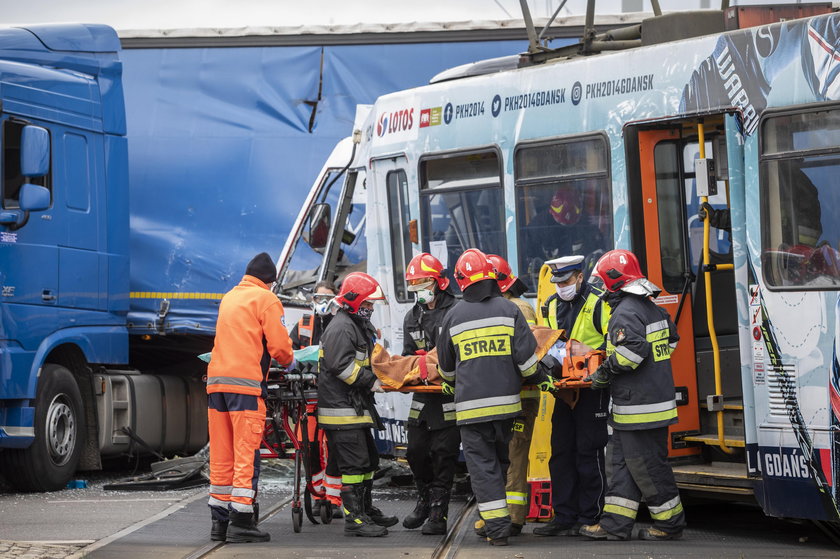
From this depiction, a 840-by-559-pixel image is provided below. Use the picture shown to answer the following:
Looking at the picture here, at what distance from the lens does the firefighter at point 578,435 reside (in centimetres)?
930

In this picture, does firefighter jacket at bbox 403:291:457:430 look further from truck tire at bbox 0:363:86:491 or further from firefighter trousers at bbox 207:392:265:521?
truck tire at bbox 0:363:86:491

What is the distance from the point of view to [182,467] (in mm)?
13289

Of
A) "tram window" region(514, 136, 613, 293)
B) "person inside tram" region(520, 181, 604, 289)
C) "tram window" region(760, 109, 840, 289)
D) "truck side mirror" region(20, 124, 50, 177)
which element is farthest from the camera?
"truck side mirror" region(20, 124, 50, 177)

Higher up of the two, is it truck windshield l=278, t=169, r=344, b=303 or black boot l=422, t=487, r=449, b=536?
truck windshield l=278, t=169, r=344, b=303

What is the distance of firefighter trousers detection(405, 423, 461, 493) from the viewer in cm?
949

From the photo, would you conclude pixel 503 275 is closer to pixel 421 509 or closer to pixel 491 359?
pixel 491 359

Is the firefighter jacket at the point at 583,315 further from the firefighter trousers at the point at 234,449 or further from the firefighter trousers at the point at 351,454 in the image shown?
the firefighter trousers at the point at 234,449

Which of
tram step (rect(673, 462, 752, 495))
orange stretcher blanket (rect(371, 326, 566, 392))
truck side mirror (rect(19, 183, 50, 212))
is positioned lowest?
tram step (rect(673, 462, 752, 495))

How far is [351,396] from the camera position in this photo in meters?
9.63

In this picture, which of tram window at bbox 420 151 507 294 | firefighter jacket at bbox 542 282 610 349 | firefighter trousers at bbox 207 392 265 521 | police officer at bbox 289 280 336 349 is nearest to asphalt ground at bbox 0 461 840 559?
firefighter trousers at bbox 207 392 265 521

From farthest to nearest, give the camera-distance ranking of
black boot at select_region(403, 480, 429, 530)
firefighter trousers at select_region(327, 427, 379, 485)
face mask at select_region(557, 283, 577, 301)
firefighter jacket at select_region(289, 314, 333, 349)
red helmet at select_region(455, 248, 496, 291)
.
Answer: firefighter jacket at select_region(289, 314, 333, 349) < black boot at select_region(403, 480, 429, 530) < firefighter trousers at select_region(327, 427, 379, 485) < face mask at select_region(557, 283, 577, 301) < red helmet at select_region(455, 248, 496, 291)

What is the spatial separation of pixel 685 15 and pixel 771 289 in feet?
7.14

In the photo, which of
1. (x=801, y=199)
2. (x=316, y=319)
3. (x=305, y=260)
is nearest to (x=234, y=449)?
(x=316, y=319)

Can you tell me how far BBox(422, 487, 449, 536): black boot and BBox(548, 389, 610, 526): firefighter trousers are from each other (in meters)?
0.73
